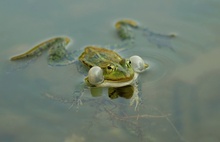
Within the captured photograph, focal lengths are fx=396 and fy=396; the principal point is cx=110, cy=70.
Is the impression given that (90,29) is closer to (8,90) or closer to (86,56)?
(86,56)

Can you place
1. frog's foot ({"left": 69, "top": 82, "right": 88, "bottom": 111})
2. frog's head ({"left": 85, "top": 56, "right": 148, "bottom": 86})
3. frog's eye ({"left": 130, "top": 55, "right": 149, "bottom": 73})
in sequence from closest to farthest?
frog's foot ({"left": 69, "top": 82, "right": 88, "bottom": 111}), frog's head ({"left": 85, "top": 56, "right": 148, "bottom": 86}), frog's eye ({"left": 130, "top": 55, "right": 149, "bottom": 73})

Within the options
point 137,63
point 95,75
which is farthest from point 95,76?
point 137,63

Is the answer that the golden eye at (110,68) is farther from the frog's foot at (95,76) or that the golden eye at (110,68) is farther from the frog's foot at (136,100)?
the frog's foot at (136,100)

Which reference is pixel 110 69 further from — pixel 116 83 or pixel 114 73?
pixel 116 83

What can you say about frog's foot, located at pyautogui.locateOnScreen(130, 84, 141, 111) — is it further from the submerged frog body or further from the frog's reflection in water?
the submerged frog body

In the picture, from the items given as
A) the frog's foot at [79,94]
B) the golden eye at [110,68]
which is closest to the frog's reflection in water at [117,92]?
the frog's foot at [79,94]

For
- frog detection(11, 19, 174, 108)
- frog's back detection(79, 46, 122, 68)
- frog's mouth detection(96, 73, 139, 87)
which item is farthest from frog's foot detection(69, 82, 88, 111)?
frog's back detection(79, 46, 122, 68)
